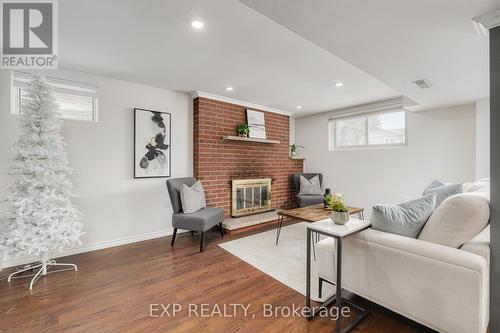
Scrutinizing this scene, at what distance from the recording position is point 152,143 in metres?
3.60

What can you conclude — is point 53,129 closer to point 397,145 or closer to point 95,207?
point 95,207

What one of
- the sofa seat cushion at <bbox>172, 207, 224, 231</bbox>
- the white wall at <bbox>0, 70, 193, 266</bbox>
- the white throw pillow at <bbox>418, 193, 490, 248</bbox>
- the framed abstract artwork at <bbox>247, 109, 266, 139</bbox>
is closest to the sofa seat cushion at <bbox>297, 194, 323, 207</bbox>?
the framed abstract artwork at <bbox>247, 109, 266, 139</bbox>

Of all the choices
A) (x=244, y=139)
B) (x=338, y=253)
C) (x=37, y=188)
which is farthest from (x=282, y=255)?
(x=37, y=188)

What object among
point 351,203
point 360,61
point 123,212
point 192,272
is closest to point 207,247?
point 192,272

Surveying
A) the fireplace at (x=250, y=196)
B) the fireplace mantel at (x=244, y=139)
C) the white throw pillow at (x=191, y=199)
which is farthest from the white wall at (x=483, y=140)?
the white throw pillow at (x=191, y=199)

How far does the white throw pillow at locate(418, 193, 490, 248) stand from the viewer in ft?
4.66

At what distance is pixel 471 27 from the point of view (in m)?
1.53

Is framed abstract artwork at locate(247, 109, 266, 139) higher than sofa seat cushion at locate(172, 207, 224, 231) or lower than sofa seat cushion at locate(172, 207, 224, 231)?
higher

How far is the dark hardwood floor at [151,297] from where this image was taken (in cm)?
166

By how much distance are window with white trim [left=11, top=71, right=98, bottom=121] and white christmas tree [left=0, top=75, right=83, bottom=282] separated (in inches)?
17.9

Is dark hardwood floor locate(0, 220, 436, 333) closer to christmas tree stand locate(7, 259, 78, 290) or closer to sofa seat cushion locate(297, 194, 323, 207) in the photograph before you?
christmas tree stand locate(7, 259, 78, 290)

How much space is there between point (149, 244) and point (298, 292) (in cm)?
234

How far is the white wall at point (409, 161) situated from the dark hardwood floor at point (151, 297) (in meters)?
3.05

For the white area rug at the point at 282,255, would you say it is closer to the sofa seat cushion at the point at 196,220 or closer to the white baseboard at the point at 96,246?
the sofa seat cushion at the point at 196,220
